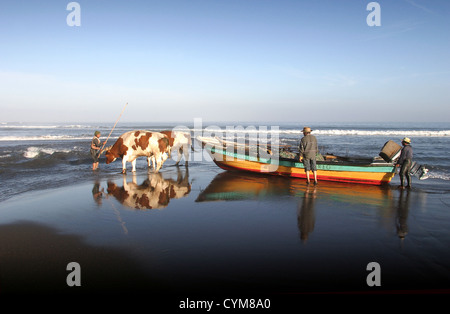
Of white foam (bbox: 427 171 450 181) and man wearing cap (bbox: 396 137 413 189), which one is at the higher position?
man wearing cap (bbox: 396 137 413 189)

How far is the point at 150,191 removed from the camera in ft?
30.2

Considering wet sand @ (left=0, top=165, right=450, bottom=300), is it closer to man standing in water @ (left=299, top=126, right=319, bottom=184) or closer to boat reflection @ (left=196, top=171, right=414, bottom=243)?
boat reflection @ (left=196, top=171, right=414, bottom=243)

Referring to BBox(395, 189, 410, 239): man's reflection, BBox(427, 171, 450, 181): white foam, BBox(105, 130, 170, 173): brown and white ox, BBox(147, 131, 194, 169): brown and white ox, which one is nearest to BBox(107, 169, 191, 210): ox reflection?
BBox(105, 130, 170, 173): brown and white ox

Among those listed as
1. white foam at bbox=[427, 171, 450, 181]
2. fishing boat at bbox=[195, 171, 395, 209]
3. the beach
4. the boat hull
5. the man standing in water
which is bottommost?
the beach

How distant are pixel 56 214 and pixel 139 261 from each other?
364 centimetres

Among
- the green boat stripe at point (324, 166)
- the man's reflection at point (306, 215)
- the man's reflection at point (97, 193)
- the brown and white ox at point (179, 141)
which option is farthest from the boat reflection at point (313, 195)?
the brown and white ox at point (179, 141)

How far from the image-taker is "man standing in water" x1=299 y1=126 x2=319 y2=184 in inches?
397

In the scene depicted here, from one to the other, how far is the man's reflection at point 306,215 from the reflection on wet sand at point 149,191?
3.56 metres

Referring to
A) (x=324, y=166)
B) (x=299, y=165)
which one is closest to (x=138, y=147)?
(x=299, y=165)

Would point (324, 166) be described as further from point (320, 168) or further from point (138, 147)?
point (138, 147)

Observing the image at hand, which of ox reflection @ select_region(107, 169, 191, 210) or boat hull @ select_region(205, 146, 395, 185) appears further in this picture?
boat hull @ select_region(205, 146, 395, 185)

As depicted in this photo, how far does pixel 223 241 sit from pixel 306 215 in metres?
2.60
